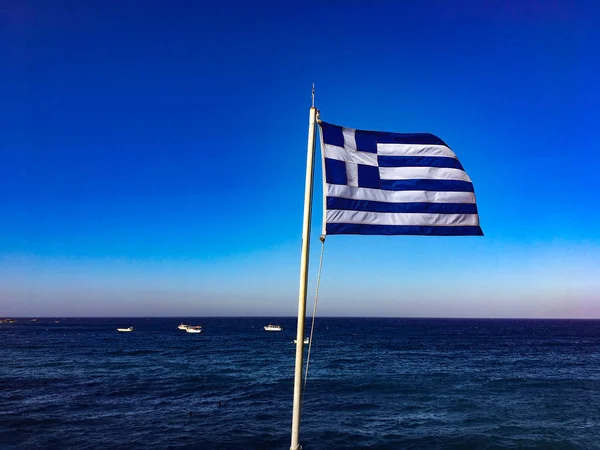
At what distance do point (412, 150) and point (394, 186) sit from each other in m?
0.84

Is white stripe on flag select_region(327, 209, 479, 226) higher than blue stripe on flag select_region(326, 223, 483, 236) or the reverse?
higher

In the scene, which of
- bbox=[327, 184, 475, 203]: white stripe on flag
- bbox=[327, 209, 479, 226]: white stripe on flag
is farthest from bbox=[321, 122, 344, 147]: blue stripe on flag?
bbox=[327, 209, 479, 226]: white stripe on flag

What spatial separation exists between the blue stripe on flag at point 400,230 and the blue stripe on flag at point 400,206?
297 mm

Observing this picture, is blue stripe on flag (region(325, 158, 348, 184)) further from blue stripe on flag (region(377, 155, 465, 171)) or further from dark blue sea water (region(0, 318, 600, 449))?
dark blue sea water (region(0, 318, 600, 449))

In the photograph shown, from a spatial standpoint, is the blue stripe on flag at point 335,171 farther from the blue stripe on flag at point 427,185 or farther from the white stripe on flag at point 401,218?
the blue stripe on flag at point 427,185

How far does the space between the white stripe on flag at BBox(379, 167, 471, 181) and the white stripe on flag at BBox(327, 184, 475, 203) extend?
0.29 meters

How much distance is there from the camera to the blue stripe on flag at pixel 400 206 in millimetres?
7574

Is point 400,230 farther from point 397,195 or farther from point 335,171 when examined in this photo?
point 335,171

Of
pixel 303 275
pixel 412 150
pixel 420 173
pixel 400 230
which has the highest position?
pixel 412 150

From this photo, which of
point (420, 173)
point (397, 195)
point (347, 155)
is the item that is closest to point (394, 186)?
point (397, 195)

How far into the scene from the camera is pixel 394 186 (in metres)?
8.12

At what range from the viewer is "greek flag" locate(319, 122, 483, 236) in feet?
25.0

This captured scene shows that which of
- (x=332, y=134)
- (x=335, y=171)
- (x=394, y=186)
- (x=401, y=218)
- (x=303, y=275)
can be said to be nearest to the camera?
(x=303, y=275)

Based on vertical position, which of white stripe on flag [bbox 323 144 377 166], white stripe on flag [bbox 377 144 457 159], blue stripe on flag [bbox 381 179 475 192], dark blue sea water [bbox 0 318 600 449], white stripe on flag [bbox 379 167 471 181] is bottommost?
dark blue sea water [bbox 0 318 600 449]
